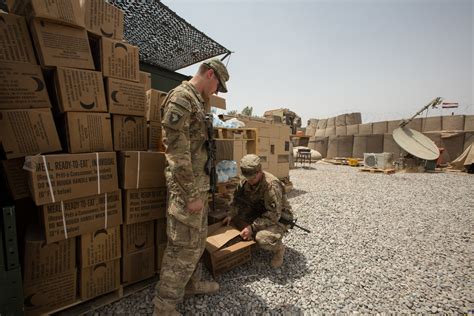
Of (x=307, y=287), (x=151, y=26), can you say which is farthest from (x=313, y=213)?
(x=151, y=26)

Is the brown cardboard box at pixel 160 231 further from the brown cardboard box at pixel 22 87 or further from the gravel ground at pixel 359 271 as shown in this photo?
the brown cardboard box at pixel 22 87

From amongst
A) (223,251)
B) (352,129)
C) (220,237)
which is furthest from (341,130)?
(223,251)

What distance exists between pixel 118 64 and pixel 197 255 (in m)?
1.82

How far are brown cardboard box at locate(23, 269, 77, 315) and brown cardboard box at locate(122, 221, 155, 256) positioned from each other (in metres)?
0.41

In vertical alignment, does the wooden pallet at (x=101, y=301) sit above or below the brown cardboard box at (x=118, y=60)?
below

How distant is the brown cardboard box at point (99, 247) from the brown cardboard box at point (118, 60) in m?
1.37

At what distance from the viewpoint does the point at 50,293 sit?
165cm

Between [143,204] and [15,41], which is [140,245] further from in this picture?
[15,41]

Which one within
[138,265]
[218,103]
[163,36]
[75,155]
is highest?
[163,36]

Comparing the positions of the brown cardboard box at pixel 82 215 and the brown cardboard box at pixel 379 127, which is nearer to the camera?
the brown cardboard box at pixel 82 215

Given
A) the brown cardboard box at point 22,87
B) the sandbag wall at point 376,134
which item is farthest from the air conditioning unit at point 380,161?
the brown cardboard box at point 22,87

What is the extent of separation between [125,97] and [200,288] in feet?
6.24

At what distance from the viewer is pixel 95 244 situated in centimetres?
181

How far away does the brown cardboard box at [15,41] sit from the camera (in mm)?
1532
